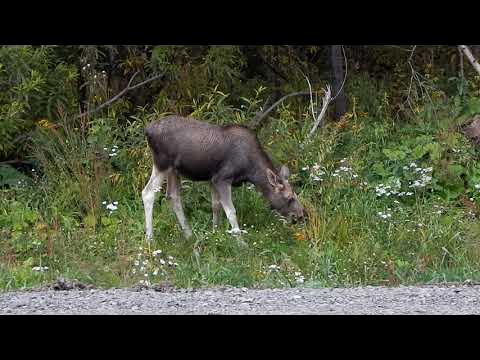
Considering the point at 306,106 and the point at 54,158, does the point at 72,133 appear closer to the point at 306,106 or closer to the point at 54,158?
the point at 54,158

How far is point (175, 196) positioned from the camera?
48.6ft

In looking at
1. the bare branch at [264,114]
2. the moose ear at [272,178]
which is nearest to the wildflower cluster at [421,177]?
the moose ear at [272,178]

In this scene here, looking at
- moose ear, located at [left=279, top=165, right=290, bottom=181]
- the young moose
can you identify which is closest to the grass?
the young moose

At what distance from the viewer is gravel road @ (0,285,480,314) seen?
28.5 ft

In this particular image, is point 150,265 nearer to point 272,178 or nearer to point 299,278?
point 299,278

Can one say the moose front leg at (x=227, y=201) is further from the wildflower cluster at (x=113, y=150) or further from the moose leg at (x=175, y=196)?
the wildflower cluster at (x=113, y=150)

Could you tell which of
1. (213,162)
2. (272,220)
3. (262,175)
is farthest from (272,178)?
(213,162)

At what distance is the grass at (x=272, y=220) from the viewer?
1225cm

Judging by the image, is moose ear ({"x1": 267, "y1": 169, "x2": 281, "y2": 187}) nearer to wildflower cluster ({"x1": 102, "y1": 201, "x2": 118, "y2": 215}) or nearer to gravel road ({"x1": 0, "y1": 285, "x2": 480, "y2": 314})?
wildflower cluster ({"x1": 102, "y1": 201, "x2": 118, "y2": 215})

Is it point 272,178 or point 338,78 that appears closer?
point 272,178

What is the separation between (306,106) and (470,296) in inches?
356

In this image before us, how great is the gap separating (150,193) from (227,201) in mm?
1128

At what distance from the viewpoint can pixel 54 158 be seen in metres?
16.1

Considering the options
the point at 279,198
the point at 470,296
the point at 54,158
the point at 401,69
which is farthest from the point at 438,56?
the point at 470,296
